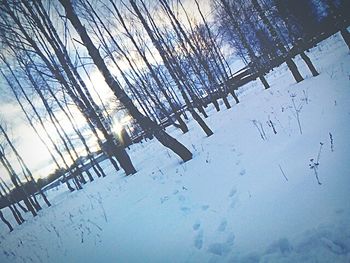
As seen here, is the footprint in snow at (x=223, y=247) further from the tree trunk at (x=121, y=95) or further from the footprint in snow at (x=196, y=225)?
the tree trunk at (x=121, y=95)

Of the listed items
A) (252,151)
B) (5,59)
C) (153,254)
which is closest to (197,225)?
(153,254)

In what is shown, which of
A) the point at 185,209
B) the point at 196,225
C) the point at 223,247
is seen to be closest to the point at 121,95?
the point at 185,209

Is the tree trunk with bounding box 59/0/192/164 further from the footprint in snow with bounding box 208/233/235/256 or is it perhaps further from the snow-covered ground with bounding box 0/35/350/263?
the footprint in snow with bounding box 208/233/235/256

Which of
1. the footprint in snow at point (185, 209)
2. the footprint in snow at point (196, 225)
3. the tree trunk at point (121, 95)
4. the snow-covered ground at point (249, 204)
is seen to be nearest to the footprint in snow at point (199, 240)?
the snow-covered ground at point (249, 204)

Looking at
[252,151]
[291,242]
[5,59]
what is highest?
[5,59]

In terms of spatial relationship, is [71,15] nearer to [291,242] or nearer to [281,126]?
[281,126]

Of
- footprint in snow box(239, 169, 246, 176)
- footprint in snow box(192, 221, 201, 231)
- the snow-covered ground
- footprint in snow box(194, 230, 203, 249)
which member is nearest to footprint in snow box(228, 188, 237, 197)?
the snow-covered ground

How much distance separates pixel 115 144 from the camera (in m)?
11.6

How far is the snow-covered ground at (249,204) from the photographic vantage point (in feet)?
9.25

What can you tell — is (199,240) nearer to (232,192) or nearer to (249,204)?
(249,204)

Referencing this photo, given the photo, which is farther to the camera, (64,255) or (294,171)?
(64,255)

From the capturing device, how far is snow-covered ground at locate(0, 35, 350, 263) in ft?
9.25

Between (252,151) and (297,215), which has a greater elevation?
(252,151)

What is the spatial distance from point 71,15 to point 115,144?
6306 millimetres
